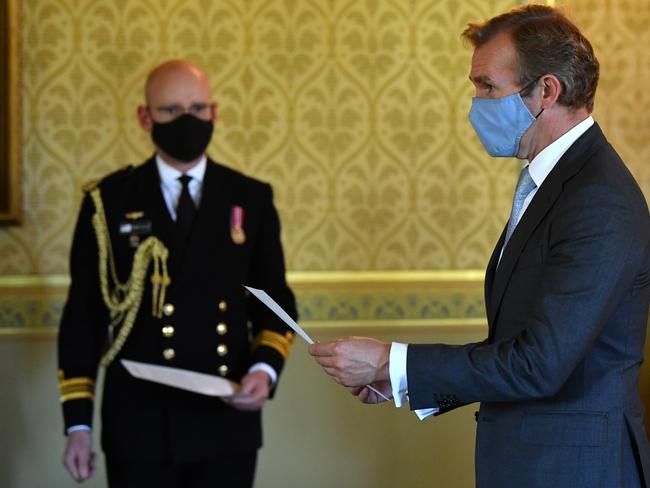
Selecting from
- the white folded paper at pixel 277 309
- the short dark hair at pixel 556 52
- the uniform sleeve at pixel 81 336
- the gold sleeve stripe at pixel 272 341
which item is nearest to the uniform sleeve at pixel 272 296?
the gold sleeve stripe at pixel 272 341

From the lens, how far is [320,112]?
12.6ft

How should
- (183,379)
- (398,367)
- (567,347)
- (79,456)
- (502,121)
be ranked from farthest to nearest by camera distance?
(79,456)
(183,379)
(502,121)
(398,367)
(567,347)

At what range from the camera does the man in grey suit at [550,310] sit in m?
1.66

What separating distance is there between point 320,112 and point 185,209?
1.15 metres

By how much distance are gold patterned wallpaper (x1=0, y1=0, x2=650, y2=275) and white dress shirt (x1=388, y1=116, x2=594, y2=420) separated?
6.49 feet

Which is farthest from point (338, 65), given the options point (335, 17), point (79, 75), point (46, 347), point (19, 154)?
point (46, 347)

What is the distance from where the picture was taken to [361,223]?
12.7 ft

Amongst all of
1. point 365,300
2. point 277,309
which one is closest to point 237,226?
point 277,309

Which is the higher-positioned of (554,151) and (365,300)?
(554,151)

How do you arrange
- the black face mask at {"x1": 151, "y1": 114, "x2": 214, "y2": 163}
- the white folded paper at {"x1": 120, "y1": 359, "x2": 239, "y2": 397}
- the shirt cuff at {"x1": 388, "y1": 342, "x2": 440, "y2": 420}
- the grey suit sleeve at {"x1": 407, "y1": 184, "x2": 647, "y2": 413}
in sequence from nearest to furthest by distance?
the grey suit sleeve at {"x1": 407, "y1": 184, "x2": 647, "y2": 413}, the shirt cuff at {"x1": 388, "y1": 342, "x2": 440, "y2": 420}, the white folded paper at {"x1": 120, "y1": 359, "x2": 239, "y2": 397}, the black face mask at {"x1": 151, "y1": 114, "x2": 214, "y2": 163}

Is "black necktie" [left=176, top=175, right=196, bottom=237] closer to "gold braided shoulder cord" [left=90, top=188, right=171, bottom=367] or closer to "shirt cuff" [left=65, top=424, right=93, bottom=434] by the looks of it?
"gold braided shoulder cord" [left=90, top=188, right=171, bottom=367]

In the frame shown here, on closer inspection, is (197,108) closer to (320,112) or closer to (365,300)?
(320,112)

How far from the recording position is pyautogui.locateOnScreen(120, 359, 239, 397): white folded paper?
2.51 m

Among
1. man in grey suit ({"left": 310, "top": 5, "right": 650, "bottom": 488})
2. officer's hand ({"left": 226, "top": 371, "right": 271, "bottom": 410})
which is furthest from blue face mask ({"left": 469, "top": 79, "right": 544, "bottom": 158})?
officer's hand ({"left": 226, "top": 371, "right": 271, "bottom": 410})
